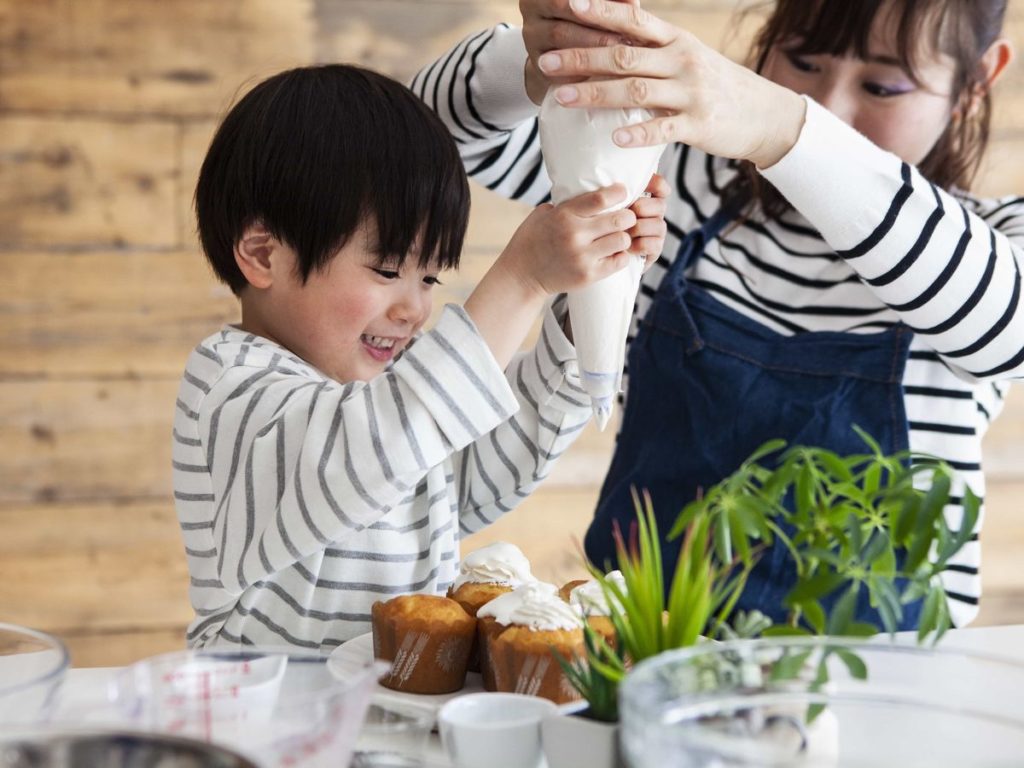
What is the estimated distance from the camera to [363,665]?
66cm

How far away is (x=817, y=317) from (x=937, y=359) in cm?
13

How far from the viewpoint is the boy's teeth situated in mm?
1021

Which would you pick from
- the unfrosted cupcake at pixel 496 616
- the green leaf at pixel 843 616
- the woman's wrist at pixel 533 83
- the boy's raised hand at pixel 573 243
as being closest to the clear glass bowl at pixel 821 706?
the green leaf at pixel 843 616

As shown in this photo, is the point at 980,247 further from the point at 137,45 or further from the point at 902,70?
the point at 137,45

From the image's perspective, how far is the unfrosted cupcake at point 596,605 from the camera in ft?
2.39

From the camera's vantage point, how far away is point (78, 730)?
1.56ft

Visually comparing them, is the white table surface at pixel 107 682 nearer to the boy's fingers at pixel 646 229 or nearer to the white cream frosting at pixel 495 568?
the white cream frosting at pixel 495 568

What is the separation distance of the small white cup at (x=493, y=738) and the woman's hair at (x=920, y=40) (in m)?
0.81

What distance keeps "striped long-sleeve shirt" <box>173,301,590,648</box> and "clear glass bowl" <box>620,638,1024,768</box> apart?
12.6 inches

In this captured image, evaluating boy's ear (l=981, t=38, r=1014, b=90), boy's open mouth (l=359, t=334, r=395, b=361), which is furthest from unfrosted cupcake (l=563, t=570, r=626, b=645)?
boy's ear (l=981, t=38, r=1014, b=90)

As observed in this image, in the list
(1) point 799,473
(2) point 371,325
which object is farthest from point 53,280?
(1) point 799,473

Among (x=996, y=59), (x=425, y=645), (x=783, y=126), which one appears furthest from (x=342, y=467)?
(x=996, y=59)

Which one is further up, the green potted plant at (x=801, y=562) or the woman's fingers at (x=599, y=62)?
the woman's fingers at (x=599, y=62)

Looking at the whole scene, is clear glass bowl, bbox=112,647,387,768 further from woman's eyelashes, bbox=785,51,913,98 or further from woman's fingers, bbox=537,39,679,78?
woman's eyelashes, bbox=785,51,913,98
